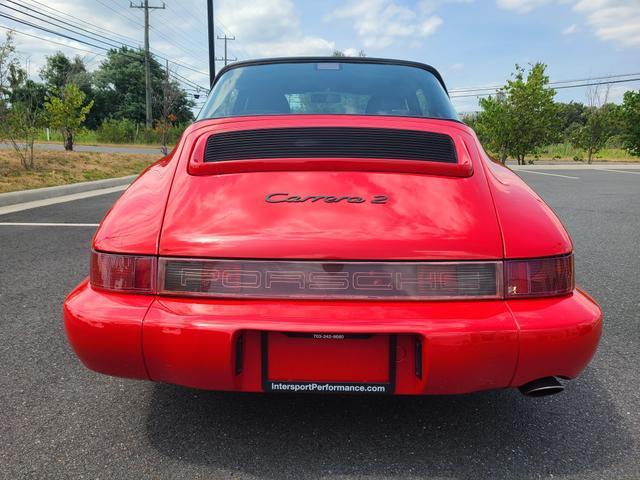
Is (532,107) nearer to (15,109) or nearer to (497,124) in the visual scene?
(497,124)

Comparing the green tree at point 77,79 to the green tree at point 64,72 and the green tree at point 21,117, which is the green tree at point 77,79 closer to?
the green tree at point 64,72

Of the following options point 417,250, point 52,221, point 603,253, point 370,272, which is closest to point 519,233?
point 417,250

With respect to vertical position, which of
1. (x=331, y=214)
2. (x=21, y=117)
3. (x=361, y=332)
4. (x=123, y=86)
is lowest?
(x=361, y=332)

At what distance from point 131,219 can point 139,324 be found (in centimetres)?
42

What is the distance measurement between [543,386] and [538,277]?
Result: 382 mm

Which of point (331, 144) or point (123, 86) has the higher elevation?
point (123, 86)

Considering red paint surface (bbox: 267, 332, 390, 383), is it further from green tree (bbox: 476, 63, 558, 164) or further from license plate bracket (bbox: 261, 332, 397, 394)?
green tree (bbox: 476, 63, 558, 164)

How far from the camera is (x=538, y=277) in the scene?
1720 mm

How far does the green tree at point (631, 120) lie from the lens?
26844 mm

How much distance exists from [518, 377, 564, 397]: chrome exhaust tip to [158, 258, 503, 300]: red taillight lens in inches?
15.5

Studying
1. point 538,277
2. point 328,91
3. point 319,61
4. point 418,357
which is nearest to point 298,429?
point 418,357

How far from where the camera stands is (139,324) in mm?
1649

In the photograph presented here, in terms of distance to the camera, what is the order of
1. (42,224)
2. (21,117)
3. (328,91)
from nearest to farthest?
(328,91)
(42,224)
(21,117)

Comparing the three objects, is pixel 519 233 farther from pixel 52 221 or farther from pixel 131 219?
pixel 52 221
